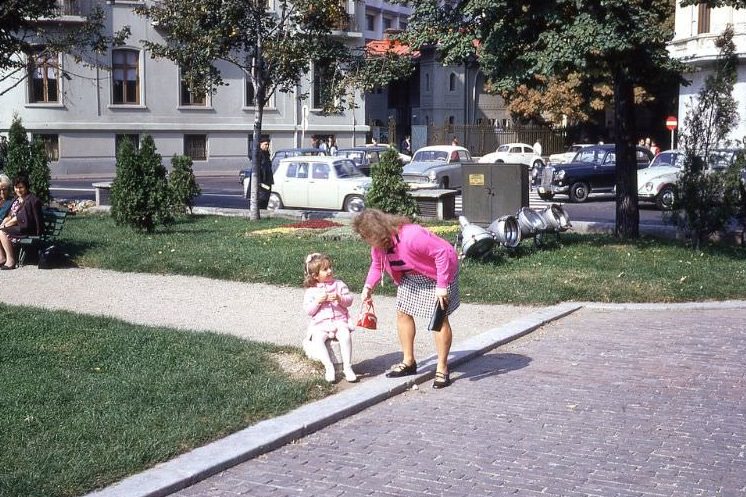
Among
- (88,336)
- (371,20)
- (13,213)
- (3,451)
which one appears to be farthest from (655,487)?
(371,20)

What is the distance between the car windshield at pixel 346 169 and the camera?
1003 inches

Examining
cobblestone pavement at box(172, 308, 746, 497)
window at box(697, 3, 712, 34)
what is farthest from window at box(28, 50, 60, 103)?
cobblestone pavement at box(172, 308, 746, 497)

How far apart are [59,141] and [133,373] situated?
3994 cm

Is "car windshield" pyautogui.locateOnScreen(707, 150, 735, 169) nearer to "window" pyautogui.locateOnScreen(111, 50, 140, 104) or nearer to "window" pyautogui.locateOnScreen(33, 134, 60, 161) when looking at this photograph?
"window" pyautogui.locateOnScreen(111, 50, 140, 104)

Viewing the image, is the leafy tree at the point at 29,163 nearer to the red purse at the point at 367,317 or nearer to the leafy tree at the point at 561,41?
the leafy tree at the point at 561,41

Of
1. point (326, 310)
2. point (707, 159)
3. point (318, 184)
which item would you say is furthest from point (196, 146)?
point (326, 310)

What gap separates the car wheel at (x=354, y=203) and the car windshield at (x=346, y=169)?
0.74 meters

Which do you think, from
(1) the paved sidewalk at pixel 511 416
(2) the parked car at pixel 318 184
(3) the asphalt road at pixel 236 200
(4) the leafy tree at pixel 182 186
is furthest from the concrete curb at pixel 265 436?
(2) the parked car at pixel 318 184

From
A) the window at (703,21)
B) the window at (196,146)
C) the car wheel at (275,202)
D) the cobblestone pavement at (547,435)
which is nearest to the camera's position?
the cobblestone pavement at (547,435)

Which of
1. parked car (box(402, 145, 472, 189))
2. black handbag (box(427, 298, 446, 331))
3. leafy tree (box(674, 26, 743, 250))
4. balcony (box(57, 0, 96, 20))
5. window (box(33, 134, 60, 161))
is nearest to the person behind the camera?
black handbag (box(427, 298, 446, 331))

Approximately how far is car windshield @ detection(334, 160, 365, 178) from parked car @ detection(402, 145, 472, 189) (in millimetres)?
1935

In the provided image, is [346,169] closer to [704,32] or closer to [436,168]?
[436,168]

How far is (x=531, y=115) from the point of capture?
207 ft

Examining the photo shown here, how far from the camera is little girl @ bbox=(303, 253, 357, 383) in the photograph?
26.9 feet
